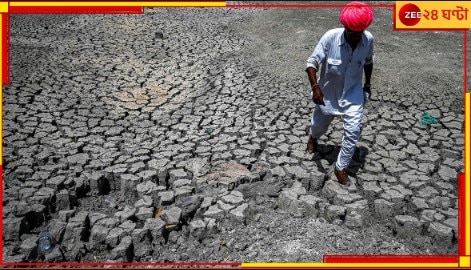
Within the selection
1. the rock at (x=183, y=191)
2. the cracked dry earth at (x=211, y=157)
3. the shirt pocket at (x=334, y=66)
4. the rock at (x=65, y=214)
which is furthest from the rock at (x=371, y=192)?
the rock at (x=65, y=214)

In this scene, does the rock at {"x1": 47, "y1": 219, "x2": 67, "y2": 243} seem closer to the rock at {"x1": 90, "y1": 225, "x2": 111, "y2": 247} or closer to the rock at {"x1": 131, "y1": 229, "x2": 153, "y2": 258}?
the rock at {"x1": 90, "y1": 225, "x2": 111, "y2": 247}

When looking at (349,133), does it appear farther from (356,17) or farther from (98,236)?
(98,236)

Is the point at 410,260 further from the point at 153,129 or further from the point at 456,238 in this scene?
the point at 153,129

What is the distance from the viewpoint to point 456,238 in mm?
2836

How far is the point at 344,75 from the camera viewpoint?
10.6ft

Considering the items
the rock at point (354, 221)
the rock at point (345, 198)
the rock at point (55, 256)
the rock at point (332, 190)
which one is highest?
the rock at point (332, 190)

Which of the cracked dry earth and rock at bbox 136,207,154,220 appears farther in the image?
rock at bbox 136,207,154,220

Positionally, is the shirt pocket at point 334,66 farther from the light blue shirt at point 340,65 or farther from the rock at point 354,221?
the rock at point 354,221

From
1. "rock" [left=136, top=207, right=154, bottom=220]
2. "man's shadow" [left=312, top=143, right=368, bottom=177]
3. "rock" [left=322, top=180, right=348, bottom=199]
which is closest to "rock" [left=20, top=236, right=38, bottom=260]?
"rock" [left=136, top=207, right=154, bottom=220]

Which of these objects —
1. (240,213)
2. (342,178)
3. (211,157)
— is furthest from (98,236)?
(342,178)

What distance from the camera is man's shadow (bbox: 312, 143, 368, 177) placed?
3537mm

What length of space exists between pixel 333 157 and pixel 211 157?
1.06m

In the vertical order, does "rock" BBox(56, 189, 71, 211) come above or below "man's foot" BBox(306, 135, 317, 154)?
below

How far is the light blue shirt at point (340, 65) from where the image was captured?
3.13 metres
